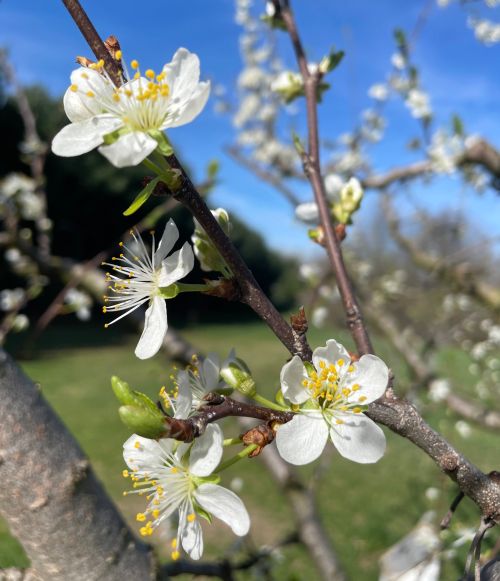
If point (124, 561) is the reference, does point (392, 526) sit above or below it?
below

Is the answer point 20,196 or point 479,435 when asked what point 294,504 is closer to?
point 20,196

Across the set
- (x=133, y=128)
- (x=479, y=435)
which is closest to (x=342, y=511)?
(x=479, y=435)

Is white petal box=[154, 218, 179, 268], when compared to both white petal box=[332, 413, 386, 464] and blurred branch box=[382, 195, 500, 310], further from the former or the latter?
blurred branch box=[382, 195, 500, 310]

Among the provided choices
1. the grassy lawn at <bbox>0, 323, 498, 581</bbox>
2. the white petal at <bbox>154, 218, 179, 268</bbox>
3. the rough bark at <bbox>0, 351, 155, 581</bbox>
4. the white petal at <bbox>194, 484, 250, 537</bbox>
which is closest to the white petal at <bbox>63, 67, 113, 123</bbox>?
the white petal at <bbox>154, 218, 179, 268</bbox>

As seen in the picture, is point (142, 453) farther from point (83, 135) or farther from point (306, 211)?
point (306, 211)

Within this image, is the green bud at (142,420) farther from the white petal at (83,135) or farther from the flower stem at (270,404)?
the white petal at (83,135)

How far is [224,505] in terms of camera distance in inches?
18.7

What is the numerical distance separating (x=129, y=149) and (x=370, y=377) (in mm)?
297

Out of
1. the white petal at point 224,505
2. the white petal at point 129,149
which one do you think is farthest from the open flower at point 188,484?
the white petal at point 129,149

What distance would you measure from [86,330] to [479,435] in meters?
9.36

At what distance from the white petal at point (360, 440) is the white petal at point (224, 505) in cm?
10

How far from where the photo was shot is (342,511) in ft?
11.6

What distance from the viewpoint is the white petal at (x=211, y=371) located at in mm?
536

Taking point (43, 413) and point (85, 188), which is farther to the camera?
point (85, 188)
